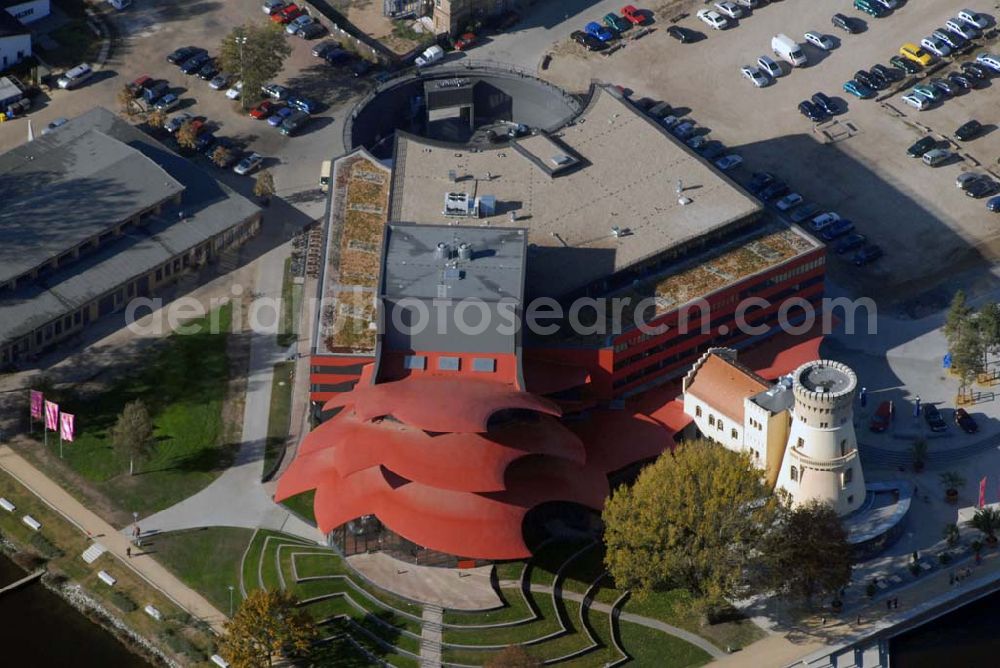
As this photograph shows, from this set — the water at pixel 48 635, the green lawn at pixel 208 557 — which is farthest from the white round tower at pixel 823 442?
the water at pixel 48 635

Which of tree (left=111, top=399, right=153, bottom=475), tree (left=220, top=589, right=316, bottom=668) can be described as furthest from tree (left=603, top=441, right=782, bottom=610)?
tree (left=111, top=399, right=153, bottom=475)

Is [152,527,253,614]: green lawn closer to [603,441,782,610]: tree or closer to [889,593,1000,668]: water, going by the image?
[603,441,782,610]: tree

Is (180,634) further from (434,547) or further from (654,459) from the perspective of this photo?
(654,459)

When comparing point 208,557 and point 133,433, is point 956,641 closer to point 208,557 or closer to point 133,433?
point 208,557

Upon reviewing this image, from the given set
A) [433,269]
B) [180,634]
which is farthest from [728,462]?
[180,634]

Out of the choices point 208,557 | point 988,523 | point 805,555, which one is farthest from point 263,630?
point 988,523
